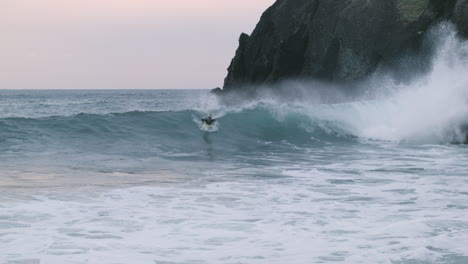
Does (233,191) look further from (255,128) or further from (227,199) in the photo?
(255,128)

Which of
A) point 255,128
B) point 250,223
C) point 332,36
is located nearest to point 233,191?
point 250,223

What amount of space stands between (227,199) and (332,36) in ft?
124

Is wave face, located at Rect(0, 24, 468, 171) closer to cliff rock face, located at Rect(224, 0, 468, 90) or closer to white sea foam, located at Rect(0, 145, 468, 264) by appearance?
white sea foam, located at Rect(0, 145, 468, 264)

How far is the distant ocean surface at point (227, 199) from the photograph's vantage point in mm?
6871

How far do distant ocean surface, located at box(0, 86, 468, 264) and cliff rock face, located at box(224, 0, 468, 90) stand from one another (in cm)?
1882

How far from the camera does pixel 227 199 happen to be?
396 inches

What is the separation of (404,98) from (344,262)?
22423 mm

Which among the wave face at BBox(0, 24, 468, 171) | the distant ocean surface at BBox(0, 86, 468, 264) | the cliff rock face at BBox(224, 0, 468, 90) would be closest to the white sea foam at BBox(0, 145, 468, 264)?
the distant ocean surface at BBox(0, 86, 468, 264)

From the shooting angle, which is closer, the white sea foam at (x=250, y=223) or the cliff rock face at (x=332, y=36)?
the white sea foam at (x=250, y=223)

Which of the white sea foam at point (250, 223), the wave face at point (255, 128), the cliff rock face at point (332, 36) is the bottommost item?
the white sea foam at point (250, 223)

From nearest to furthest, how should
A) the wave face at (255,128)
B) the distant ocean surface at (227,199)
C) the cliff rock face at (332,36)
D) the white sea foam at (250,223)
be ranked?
1. the white sea foam at (250,223)
2. the distant ocean surface at (227,199)
3. the wave face at (255,128)
4. the cliff rock face at (332,36)

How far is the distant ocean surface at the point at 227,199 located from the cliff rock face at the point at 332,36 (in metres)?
18.8

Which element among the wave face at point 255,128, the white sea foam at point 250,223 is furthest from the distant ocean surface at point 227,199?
the wave face at point 255,128

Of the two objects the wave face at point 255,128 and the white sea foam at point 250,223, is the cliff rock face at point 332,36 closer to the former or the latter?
the wave face at point 255,128
